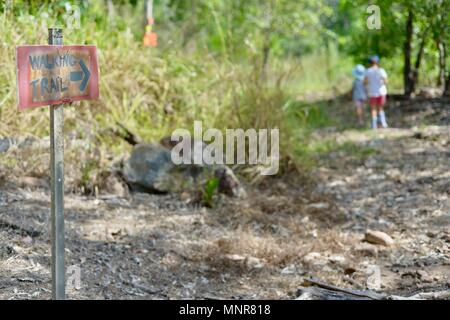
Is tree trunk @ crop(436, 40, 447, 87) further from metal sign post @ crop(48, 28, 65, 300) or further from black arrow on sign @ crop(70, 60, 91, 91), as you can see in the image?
metal sign post @ crop(48, 28, 65, 300)

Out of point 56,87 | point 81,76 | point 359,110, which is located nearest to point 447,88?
point 359,110

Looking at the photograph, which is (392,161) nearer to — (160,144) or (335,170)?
(335,170)


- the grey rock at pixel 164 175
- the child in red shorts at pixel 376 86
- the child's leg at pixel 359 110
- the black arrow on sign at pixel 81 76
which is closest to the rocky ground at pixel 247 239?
the grey rock at pixel 164 175

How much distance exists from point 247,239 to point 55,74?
A: 2678 mm

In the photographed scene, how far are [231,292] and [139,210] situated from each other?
1.62m

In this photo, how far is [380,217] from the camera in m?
6.07

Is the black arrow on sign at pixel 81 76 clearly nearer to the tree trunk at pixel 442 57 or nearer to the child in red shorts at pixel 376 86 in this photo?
the child in red shorts at pixel 376 86

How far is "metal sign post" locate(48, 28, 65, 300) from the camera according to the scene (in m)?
2.86

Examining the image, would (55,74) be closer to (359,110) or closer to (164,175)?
(164,175)

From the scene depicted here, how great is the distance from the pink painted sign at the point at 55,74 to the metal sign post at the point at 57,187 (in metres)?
0.06

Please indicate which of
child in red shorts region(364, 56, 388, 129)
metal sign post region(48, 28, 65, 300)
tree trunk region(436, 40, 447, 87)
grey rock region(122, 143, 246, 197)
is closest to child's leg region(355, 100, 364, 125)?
child in red shorts region(364, 56, 388, 129)

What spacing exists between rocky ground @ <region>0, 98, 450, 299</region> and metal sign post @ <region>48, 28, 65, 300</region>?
2.97 feet

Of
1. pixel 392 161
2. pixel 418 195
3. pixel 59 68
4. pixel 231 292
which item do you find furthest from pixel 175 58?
pixel 59 68

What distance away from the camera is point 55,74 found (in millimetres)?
2875
